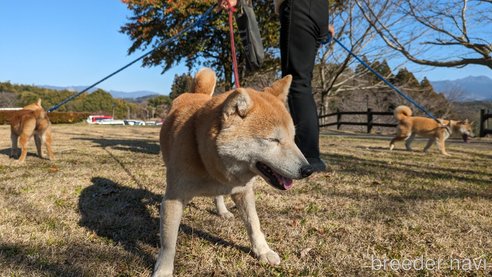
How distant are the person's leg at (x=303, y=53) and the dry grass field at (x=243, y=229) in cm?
63

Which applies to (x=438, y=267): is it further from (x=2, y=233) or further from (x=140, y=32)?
(x=140, y=32)

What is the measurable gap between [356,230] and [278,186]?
101 cm

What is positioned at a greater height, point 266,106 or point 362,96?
point 362,96

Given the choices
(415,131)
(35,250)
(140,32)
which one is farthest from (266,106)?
(140,32)

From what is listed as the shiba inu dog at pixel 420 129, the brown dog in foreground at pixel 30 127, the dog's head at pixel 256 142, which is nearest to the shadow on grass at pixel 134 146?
the brown dog in foreground at pixel 30 127

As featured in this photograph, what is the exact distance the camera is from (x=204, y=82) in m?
3.11

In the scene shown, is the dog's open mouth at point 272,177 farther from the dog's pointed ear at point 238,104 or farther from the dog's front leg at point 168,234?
the dog's front leg at point 168,234

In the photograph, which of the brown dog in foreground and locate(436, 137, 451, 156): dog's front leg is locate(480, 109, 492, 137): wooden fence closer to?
locate(436, 137, 451, 156): dog's front leg

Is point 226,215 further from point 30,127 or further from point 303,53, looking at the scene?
point 30,127

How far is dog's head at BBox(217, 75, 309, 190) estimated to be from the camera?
1.73 metres

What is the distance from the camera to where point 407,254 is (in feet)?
6.84

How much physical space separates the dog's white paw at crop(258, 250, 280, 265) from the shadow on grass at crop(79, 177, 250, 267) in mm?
171

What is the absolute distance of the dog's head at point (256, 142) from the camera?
1733mm

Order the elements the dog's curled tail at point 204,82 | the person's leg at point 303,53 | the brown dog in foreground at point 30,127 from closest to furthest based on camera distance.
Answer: the person's leg at point 303,53 → the dog's curled tail at point 204,82 → the brown dog in foreground at point 30,127
